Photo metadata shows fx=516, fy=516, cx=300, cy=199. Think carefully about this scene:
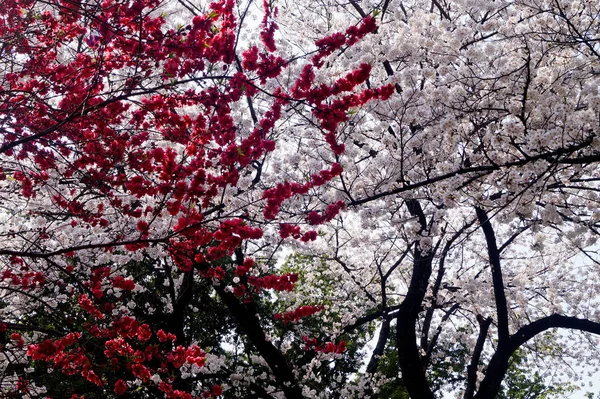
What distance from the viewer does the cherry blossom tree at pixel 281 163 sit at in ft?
14.3

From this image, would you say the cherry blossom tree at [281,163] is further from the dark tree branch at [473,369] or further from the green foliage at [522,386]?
the green foliage at [522,386]

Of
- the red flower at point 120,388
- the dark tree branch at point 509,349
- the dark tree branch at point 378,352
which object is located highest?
the dark tree branch at point 378,352

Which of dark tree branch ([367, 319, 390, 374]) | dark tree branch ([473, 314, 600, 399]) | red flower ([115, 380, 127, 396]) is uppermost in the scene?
dark tree branch ([367, 319, 390, 374])

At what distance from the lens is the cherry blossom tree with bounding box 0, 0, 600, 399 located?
171 inches

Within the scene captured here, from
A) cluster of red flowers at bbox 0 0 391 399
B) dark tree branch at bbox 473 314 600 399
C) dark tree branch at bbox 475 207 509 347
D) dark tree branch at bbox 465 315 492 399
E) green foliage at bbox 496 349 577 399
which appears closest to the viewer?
cluster of red flowers at bbox 0 0 391 399

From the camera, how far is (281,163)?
8.72 meters

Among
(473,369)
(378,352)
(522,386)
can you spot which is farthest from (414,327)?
(522,386)

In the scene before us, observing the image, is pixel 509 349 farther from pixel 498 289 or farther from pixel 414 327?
pixel 414 327

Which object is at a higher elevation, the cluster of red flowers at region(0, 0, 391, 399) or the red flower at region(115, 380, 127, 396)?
the cluster of red flowers at region(0, 0, 391, 399)

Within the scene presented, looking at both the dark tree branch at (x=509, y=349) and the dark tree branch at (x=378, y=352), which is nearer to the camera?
the dark tree branch at (x=509, y=349)

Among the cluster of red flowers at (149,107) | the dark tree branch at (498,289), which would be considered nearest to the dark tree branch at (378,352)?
the dark tree branch at (498,289)

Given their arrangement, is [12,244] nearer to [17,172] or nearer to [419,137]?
[17,172]

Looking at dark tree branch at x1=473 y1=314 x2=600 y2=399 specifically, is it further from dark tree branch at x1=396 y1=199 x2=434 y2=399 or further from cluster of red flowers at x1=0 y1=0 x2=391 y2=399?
cluster of red flowers at x1=0 y1=0 x2=391 y2=399

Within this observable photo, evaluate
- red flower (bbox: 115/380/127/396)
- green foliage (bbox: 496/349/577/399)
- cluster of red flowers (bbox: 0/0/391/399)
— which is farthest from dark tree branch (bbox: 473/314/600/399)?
green foliage (bbox: 496/349/577/399)
